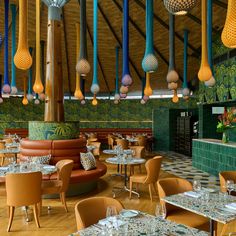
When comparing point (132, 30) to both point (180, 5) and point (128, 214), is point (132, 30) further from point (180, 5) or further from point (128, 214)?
point (128, 214)

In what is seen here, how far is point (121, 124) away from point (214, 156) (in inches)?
375

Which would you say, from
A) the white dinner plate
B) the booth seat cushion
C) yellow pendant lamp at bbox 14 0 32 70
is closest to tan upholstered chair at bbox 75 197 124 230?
the white dinner plate

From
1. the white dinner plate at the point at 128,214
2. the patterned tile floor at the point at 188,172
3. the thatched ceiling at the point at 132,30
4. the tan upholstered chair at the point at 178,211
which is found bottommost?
the patterned tile floor at the point at 188,172

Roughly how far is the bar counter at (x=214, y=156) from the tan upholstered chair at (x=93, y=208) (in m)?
5.52

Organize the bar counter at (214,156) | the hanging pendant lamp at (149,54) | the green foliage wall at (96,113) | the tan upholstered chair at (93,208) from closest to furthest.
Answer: the tan upholstered chair at (93,208) < the hanging pendant lamp at (149,54) < the bar counter at (214,156) < the green foliage wall at (96,113)

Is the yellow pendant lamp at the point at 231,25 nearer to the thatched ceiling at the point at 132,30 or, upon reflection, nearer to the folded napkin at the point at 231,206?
the folded napkin at the point at 231,206

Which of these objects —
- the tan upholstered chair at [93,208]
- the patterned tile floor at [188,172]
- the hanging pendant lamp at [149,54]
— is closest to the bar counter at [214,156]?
the patterned tile floor at [188,172]

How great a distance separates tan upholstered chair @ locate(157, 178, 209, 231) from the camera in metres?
3.44

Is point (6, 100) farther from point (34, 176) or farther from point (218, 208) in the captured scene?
point (218, 208)

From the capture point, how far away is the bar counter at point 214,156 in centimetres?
777

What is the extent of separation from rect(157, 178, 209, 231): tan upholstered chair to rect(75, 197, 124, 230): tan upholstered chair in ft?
2.79

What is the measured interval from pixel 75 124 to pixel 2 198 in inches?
95.9

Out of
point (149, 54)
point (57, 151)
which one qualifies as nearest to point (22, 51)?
point (149, 54)

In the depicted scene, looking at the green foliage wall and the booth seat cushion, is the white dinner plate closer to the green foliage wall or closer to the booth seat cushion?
the booth seat cushion
